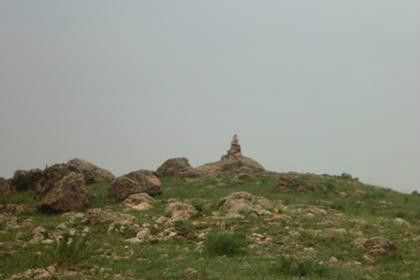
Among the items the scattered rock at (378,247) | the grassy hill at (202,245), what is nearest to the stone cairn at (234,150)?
the grassy hill at (202,245)

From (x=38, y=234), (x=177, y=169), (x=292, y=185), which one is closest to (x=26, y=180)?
(x=177, y=169)

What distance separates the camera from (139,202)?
2355cm

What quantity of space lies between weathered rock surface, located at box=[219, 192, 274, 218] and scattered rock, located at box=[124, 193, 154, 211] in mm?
3137

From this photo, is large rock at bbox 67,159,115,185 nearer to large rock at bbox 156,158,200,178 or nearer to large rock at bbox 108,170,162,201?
large rock at bbox 156,158,200,178

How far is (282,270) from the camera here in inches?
464

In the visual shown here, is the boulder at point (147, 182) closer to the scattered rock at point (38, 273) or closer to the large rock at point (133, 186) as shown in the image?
the large rock at point (133, 186)

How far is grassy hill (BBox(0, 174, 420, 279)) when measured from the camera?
11938 mm

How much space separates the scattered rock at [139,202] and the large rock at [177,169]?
1129cm

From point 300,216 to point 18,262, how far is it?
10370 mm

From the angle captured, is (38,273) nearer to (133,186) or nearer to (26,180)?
(133,186)

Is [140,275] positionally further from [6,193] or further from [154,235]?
[6,193]

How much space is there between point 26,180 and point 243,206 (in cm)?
1733

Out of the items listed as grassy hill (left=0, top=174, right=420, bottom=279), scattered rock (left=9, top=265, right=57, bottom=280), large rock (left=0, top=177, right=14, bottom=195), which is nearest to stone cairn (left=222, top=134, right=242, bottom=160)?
large rock (left=0, top=177, right=14, bottom=195)

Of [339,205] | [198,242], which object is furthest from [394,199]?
[198,242]
